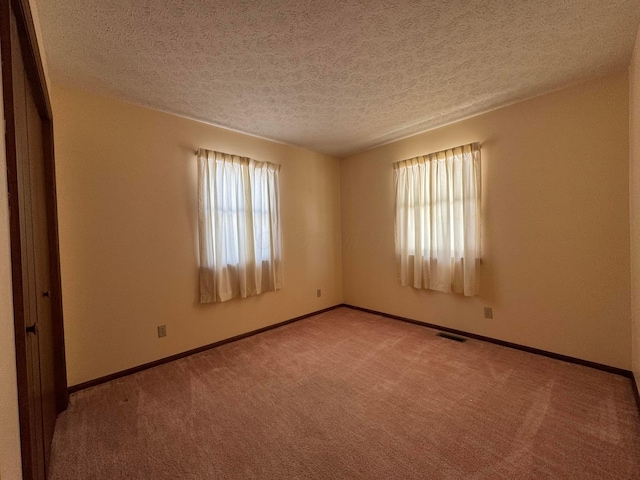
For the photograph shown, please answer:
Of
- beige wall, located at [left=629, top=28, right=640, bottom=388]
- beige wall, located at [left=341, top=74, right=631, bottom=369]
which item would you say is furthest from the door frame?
beige wall, located at [left=341, top=74, right=631, bottom=369]

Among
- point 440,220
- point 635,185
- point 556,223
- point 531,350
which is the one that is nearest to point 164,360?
point 440,220

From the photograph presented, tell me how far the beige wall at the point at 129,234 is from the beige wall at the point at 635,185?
3.36 meters

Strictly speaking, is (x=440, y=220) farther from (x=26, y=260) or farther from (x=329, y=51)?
(x=26, y=260)

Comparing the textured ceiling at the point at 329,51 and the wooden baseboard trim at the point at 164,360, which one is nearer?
the textured ceiling at the point at 329,51

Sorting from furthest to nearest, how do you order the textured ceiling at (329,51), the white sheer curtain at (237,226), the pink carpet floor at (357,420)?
the white sheer curtain at (237,226) → the textured ceiling at (329,51) → the pink carpet floor at (357,420)

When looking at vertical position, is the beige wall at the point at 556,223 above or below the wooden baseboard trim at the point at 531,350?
above

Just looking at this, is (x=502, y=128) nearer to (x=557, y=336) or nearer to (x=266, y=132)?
(x=557, y=336)

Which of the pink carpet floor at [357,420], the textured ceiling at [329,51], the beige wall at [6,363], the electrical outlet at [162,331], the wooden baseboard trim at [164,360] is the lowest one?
the pink carpet floor at [357,420]

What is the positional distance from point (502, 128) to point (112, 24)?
334cm

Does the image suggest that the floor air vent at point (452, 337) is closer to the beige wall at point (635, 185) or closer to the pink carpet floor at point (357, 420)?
the pink carpet floor at point (357, 420)

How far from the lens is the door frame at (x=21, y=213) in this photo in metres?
0.78

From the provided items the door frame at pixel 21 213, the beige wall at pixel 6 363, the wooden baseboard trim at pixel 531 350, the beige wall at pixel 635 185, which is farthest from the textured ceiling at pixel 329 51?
the wooden baseboard trim at pixel 531 350

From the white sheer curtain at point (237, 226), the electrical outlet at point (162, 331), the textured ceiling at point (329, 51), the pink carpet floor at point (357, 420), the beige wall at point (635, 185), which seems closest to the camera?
the pink carpet floor at point (357, 420)

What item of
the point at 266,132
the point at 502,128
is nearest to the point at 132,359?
the point at 266,132
